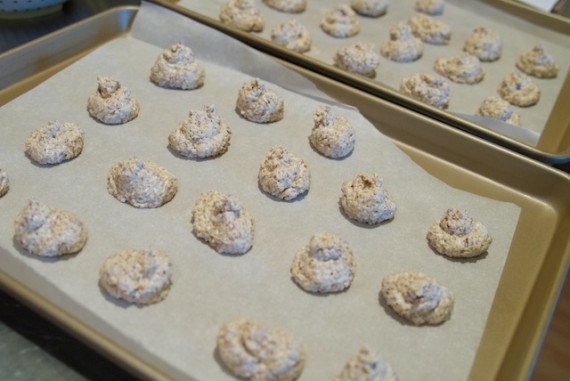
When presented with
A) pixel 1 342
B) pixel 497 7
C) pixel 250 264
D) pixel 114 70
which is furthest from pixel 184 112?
pixel 497 7

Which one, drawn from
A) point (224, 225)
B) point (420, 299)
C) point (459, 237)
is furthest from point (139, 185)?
point (459, 237)

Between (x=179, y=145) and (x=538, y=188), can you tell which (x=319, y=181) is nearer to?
(x=179, y=145)

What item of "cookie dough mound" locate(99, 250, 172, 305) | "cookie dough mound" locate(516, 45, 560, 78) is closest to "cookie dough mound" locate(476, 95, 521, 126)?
"cookie dough mound" locate(516, 45, 560, 78)

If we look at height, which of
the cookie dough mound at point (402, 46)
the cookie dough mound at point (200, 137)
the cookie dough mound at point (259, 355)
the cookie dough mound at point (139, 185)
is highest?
the cookie dough mound at point (402, 46)

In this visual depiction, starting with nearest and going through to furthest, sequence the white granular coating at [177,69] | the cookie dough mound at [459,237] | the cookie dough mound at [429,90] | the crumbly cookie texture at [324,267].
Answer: the crumbly cookie texture at [324,267] < the cookie dough mound at [459,237] < the white granular coating at [177,69] < the cookie dough mound at [429,90]

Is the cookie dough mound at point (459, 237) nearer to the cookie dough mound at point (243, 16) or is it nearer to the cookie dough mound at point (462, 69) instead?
the cookie dough mound at point (462, 69)

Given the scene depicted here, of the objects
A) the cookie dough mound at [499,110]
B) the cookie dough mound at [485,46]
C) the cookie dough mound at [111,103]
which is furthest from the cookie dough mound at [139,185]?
the cookie dough mound at [485,46]

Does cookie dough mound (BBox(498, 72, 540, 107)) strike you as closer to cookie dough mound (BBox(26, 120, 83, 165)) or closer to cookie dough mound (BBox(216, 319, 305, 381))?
cookie dough mound (BBox(216, 319, 305, 381))
